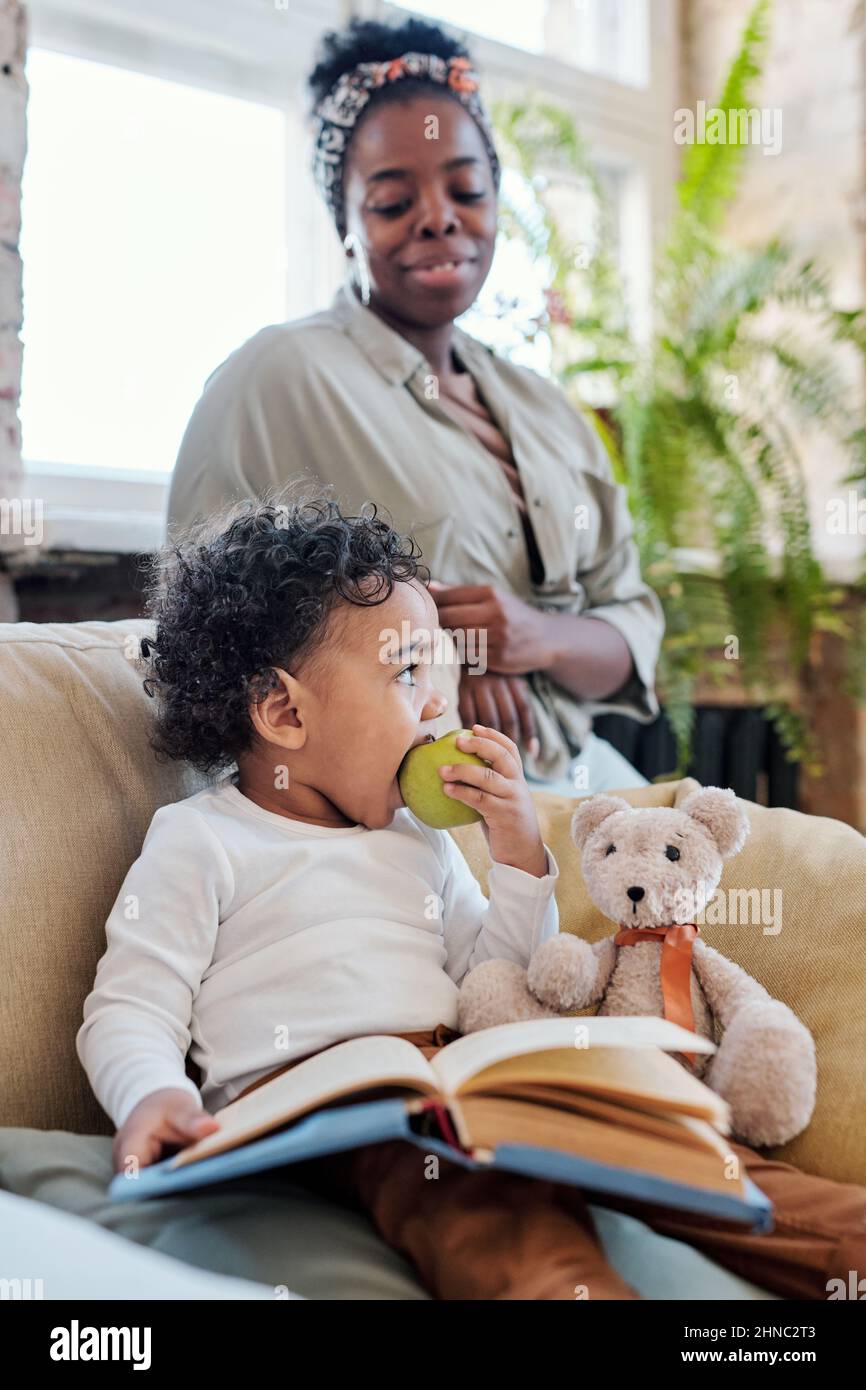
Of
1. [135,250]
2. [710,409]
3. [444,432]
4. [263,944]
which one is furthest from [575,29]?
[263,944]

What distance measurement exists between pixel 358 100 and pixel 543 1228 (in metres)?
1.50

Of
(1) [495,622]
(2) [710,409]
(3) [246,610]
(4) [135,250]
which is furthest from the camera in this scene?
(2) [710,409]

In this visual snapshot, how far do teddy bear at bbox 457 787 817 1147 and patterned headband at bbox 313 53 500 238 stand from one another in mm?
1189

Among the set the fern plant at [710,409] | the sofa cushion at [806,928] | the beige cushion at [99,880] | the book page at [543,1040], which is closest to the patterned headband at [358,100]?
the fern plant at [710,409]

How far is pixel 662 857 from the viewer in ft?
2.93

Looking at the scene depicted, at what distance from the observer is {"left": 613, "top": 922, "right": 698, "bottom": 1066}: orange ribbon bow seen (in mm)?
870

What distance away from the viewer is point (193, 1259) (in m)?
0.71

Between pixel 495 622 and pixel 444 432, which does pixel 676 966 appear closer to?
pixel 495 622

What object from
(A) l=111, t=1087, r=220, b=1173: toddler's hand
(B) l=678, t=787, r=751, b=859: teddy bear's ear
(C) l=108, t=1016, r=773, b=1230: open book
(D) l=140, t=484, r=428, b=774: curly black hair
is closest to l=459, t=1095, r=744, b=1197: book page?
(C) l=108, t=1016, r=773, b=1230: open book

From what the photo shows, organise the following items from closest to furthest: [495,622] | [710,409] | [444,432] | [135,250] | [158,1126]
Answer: [158,1126] → [495,622] → [444,432] → [135,250] → [710,409]

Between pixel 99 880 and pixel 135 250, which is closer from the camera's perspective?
pixel 99 880

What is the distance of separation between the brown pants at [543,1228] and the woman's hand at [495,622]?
754 mm
